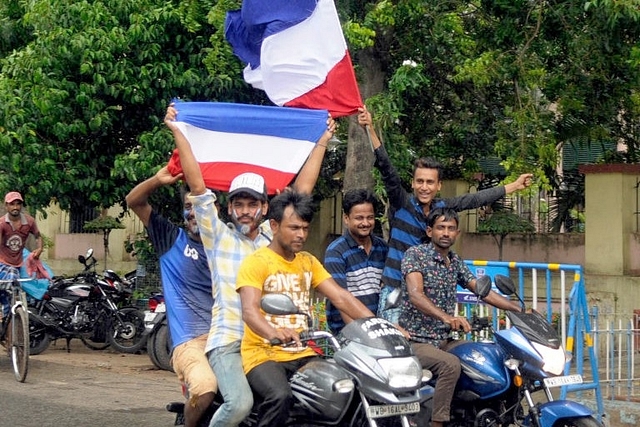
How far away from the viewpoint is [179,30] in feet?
44.2

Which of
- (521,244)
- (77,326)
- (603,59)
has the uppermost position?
(603,59)

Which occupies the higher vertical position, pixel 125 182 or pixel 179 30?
pixel 179 30

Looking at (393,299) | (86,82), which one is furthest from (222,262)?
(86,82)

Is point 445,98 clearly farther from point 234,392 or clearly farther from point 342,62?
point 234,392

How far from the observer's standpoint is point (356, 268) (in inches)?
271

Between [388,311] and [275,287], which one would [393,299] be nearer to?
[275,287]

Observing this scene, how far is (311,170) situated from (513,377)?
5.96 ft

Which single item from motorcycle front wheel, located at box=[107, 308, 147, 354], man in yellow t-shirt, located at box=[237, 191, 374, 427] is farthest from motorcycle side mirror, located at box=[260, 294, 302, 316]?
motorcycle front wheel, located at box=[107, 308, 147, 354]

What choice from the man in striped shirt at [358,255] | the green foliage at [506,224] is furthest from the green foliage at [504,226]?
the man in striped shirt at [358,255]

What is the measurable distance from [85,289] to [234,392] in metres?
9.46

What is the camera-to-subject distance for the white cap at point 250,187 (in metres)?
5.98

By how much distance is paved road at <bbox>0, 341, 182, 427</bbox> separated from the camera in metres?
9.03

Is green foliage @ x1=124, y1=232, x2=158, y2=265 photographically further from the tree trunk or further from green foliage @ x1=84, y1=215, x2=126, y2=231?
the tree trunk

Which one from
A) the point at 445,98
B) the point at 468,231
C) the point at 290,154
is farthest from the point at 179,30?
the point at 290,154
